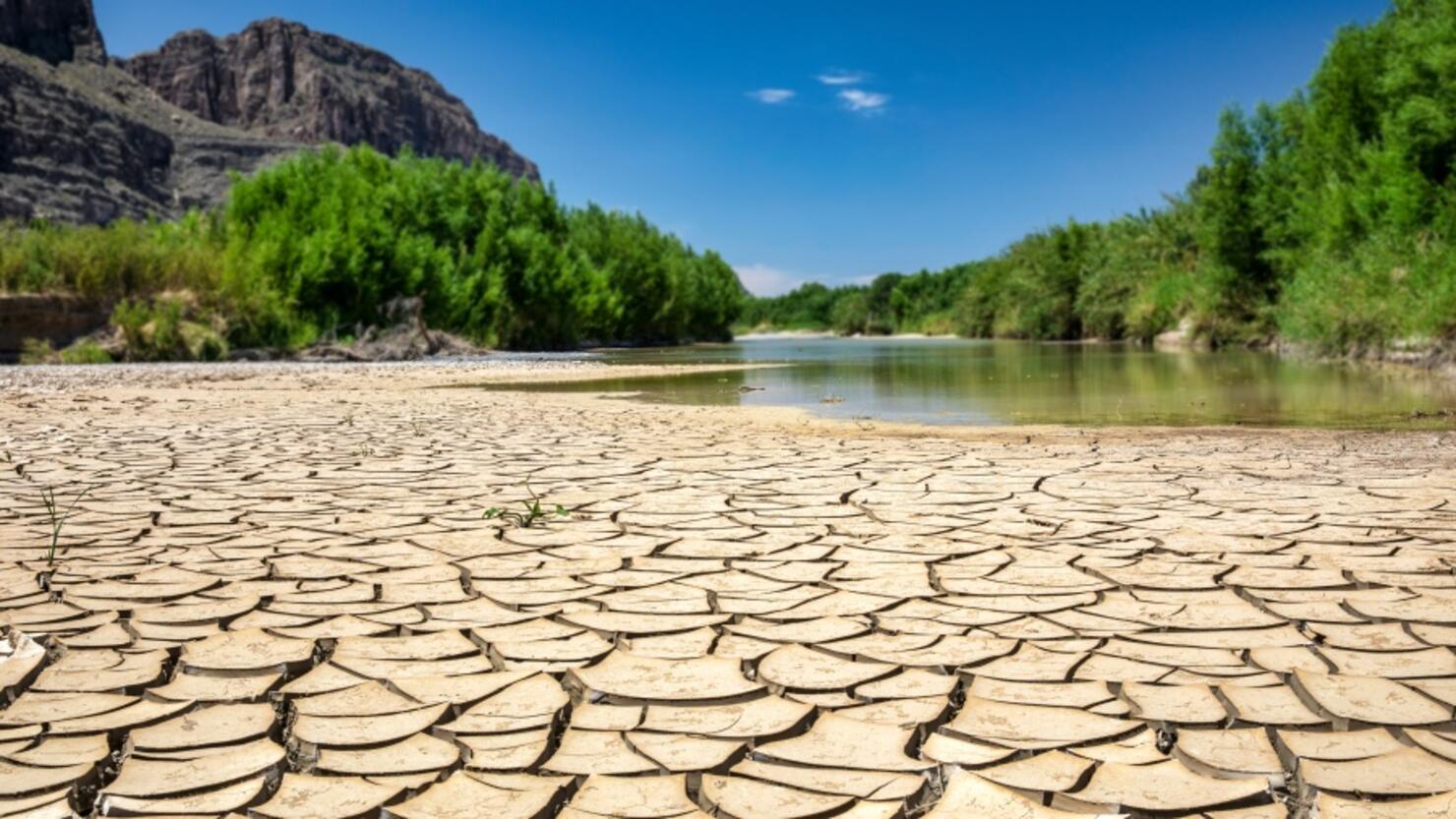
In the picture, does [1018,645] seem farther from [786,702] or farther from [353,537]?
[353,537]

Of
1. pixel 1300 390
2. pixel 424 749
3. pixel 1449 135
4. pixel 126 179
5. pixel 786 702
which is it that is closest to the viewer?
pixel 424 749

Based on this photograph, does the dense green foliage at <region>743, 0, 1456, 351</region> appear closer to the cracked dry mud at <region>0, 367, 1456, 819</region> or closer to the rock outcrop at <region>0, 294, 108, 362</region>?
the cracked dry mud at <region>0, 367, 1456, 819</region>

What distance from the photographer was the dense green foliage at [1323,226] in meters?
→ 16.5

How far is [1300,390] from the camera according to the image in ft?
36.8

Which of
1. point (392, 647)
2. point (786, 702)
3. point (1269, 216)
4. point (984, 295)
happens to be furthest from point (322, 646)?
point (984, 295)

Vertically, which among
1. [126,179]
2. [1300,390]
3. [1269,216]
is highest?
[126,179]

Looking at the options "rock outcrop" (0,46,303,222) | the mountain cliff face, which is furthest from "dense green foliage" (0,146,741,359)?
the mountain cliff face

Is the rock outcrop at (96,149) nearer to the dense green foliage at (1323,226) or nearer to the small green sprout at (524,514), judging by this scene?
the dense green foliage at (1323,226)

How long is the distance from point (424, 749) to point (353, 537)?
1.91m

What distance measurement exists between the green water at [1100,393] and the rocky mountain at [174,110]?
25.0 metres

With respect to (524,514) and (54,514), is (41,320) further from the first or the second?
(524,514)

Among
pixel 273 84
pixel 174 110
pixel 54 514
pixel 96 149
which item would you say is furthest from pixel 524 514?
pixel 273 84

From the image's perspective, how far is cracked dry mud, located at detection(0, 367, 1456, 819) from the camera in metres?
1.66

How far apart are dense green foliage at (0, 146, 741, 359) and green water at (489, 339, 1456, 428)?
11.2m
